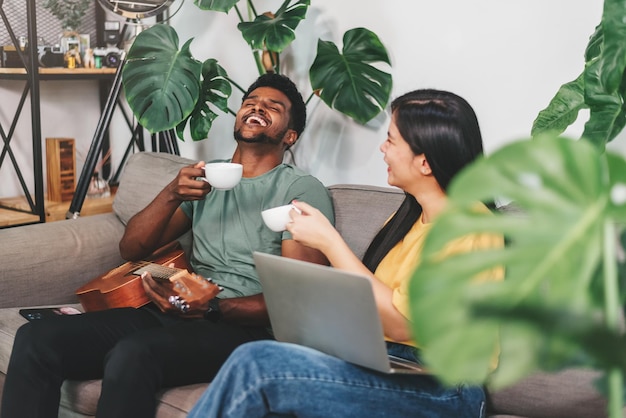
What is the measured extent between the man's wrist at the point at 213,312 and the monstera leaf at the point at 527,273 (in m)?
1.36

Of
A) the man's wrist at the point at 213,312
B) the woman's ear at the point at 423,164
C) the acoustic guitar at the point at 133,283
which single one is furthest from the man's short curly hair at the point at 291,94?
the woman's ear at the point at 423,164

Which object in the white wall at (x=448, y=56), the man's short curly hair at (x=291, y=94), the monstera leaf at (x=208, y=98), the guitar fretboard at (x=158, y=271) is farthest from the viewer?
the monstera leaf at (x=208, y=98)

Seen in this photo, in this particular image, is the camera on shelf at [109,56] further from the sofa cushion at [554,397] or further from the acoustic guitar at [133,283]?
the sofa cushion at [554,397]

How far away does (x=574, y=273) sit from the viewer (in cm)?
68

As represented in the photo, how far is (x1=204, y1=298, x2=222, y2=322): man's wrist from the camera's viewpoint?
1.99m

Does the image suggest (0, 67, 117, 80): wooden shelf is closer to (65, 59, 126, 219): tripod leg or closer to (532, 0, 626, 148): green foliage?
(65, 59, 126, 219): tripod leg

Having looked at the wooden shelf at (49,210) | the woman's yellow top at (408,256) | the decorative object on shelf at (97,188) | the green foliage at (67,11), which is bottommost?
the wooden shelf at (49,210)

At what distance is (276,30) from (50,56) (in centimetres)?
120

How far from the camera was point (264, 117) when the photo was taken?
7.50 feet

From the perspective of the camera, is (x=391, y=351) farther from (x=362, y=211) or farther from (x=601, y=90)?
(x=601, y=90)

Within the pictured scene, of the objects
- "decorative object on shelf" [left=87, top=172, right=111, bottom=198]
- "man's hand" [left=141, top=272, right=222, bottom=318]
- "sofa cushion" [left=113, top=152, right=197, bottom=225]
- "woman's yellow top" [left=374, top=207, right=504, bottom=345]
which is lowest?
"decorative object on shelf" [left=87, top=172, right=111, bottom=198]

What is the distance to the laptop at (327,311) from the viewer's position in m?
1.41

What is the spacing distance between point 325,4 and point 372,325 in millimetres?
1612

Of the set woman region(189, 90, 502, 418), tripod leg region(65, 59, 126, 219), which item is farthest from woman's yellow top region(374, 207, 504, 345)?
tripod leg region(65, 59, 126, 219)
